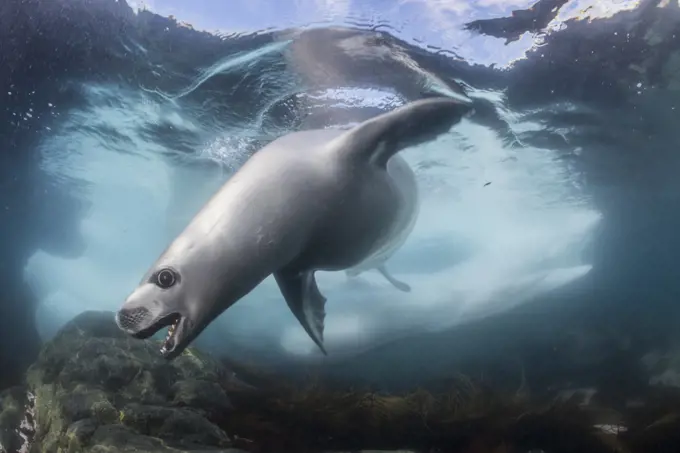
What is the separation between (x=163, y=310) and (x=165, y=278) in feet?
0.50

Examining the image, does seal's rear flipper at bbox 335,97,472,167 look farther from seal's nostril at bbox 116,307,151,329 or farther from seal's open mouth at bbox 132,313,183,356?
seal's nostril at bbox 116,307,151,329

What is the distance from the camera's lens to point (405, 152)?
10133mm

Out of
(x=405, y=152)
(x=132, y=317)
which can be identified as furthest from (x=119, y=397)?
(x=405, y=152)

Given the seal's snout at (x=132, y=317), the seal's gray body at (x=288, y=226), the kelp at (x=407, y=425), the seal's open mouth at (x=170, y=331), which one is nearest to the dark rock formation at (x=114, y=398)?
the kelp at (x=407, y=425)

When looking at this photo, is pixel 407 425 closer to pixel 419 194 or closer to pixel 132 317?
pixel 132 317

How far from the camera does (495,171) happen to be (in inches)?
480

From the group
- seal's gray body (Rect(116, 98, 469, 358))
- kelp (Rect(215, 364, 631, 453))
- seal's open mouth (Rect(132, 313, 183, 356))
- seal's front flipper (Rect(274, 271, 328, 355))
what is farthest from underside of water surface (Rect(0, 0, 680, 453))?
seal's front flipper (Rect(274, 271, 328, 355))

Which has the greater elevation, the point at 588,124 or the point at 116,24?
the point at 116,24

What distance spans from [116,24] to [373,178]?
15.5 feet

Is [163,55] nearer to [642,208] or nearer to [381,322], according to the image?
[381,322]

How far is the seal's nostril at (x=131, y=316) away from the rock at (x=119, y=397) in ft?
8.05

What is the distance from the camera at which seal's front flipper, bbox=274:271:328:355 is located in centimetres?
381

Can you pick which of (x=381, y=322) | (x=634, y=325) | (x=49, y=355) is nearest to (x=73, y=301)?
(x=381, y=322)

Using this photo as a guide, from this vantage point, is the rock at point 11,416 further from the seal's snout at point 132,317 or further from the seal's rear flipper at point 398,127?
the seal's rear flipper at point 398,127
